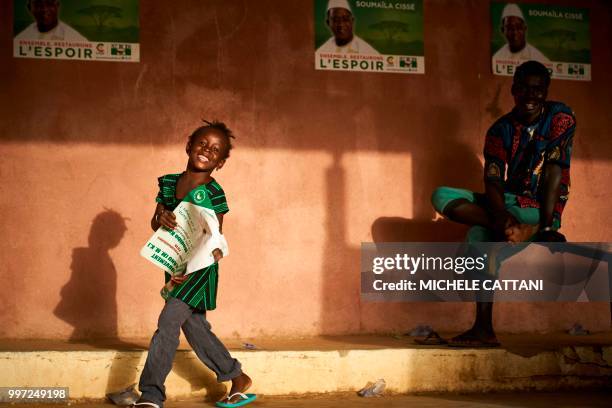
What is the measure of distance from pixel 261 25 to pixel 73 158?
1.54 metres

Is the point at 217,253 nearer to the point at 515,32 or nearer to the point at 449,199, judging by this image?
the point at 449,199

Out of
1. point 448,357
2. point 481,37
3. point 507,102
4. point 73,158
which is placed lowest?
point 448,357

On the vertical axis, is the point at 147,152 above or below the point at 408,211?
above

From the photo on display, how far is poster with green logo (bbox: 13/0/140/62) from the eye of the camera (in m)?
5.20

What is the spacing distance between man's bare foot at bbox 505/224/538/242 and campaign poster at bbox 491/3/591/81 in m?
1.63

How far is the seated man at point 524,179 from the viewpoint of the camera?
4.68 metres

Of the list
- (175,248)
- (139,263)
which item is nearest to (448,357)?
(175,248)

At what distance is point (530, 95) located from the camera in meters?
4.70

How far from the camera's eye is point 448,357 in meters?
4.61

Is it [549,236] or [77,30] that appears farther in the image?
[77,30]

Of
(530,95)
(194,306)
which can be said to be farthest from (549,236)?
(194,306)

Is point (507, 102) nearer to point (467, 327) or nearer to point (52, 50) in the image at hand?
point (467, 327)

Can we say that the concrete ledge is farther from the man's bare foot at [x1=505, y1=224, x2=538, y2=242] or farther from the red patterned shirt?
the red patterned shirt

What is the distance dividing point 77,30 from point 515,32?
308 cm
